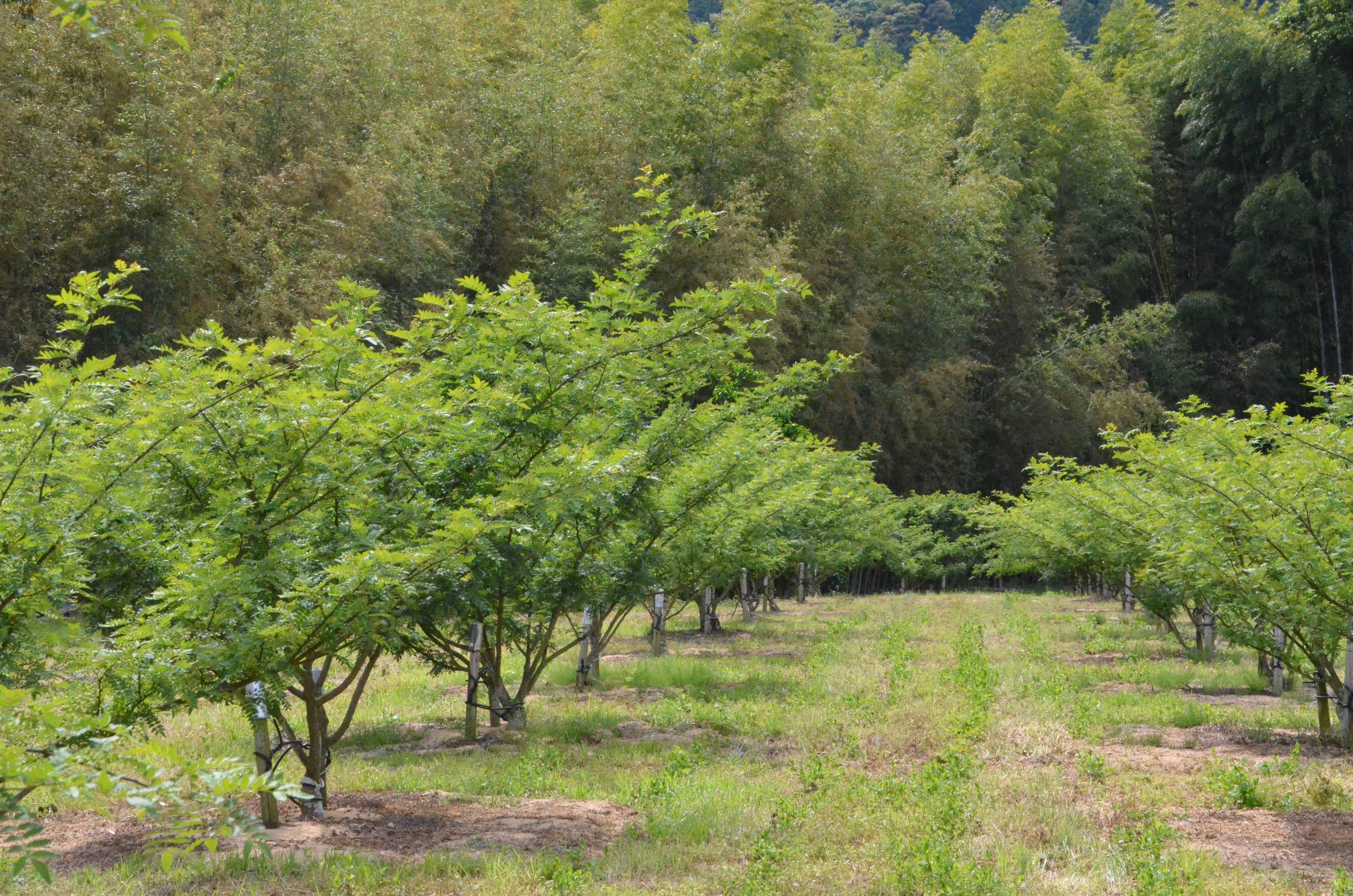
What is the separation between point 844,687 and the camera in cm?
1028

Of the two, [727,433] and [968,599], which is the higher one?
[727,433]

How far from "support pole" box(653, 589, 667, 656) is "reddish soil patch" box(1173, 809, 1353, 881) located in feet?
25.4

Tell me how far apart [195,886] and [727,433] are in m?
5.94

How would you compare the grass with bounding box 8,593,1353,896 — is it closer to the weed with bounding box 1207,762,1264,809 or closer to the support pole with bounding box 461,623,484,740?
the weed with bounding box 1207,762,1264,809

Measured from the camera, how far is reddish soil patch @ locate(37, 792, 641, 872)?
16.9 ft

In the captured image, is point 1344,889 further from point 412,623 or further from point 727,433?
point 727,433

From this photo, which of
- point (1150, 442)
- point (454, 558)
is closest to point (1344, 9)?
point (1150, 442)

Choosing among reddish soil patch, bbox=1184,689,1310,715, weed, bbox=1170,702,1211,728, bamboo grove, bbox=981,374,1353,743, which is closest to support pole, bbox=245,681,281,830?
bamboo grove, bbox=981,374,1353,743

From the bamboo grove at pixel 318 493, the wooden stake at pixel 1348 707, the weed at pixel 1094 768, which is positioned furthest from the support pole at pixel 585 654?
the wooden stake at pixel 1348 707

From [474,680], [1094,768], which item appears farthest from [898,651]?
[474,680]

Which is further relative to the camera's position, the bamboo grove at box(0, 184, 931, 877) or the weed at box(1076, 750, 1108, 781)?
the weed at box(1076, 750, 1108, 781)

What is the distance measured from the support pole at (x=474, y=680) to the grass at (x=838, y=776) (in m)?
0.44

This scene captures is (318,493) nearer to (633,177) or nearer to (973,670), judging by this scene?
(973,670)

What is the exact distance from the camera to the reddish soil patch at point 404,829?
514 centimetres
